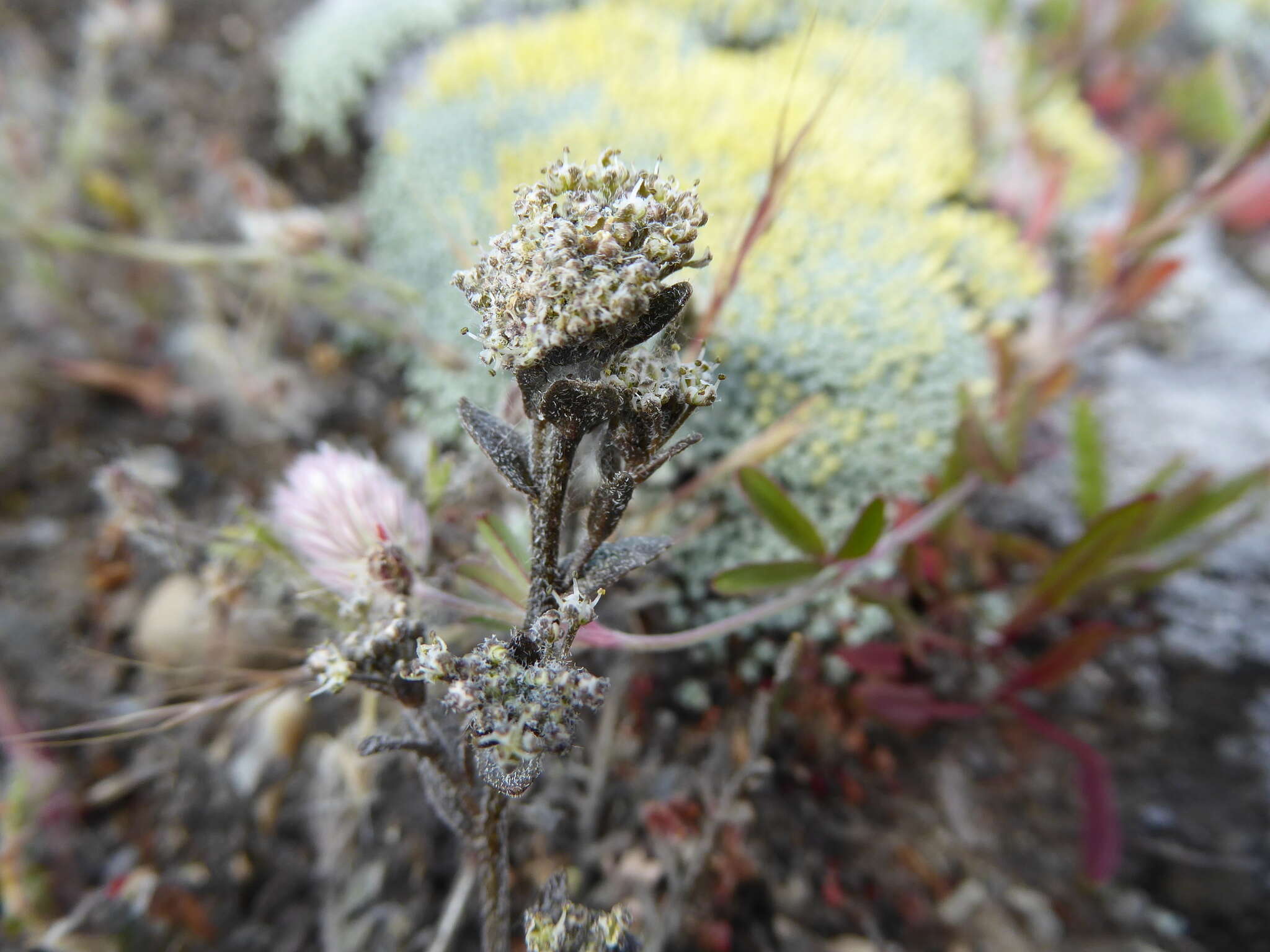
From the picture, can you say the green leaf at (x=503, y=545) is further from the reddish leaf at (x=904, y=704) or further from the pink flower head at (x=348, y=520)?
the reddish leaf at (x=904, y=704)

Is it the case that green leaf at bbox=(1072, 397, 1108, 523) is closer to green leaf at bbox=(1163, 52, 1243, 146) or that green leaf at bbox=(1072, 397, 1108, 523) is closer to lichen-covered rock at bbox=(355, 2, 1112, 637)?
lichen-covered rock at bbox=(355, 2, 1112, 637)

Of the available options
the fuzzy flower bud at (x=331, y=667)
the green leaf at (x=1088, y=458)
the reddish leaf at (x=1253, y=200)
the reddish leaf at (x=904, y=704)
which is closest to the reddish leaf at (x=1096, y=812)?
the reddish leaf at (x=904, y=704)

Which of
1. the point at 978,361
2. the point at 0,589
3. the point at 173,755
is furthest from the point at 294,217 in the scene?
the point at 978,361

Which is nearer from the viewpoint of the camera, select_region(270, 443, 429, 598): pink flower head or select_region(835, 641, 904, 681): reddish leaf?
select_region(270, 443, 429, 598): pink flower head

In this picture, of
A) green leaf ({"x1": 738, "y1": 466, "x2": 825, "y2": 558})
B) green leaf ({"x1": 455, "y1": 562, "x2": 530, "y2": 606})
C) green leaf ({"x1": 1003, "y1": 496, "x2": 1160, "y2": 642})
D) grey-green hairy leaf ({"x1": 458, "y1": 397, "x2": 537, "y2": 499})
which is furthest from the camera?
green leaf ({"x1": 1003, "y1": 496, "x2": 1160, "y2": 642})

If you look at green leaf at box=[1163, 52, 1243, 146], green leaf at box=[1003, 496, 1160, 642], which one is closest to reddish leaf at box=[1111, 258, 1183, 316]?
green leaf at box=[1003, 496, 1160, 642]

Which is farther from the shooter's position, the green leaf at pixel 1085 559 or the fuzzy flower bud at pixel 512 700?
the green leaf at pixel 1085 559
